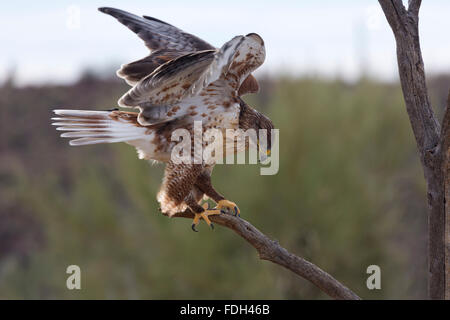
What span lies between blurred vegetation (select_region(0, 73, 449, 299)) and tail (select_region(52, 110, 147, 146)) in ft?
20.2

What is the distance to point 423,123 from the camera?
269 cm

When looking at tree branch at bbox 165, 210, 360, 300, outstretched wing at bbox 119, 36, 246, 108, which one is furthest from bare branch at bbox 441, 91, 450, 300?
outstretched wing at bbox 119, 36, 246, 108

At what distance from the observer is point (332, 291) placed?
2.84 m

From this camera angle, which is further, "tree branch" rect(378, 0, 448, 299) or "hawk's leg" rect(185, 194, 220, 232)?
"hawk's leg" rect(185, 194, 220, 232)

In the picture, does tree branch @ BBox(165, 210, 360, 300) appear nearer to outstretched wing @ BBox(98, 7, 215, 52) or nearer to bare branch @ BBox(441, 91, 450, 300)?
bare branch @ BBox(441, 91, 450, 300)

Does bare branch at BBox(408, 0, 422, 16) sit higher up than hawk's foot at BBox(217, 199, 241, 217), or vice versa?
bare branch at BBox(408, 0, 422, 16)

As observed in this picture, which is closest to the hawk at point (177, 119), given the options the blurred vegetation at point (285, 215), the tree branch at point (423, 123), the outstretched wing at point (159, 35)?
the outstretched wing at point (159, 35)

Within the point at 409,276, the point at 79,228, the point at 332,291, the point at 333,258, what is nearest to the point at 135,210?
the point at 79,228

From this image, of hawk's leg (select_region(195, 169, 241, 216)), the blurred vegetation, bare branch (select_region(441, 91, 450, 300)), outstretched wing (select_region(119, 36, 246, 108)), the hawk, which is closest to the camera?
bare branch (select_region(441, 91, 450, 300))

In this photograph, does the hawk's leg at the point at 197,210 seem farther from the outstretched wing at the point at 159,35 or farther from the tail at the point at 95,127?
the outstretched wing at the point at 159,35

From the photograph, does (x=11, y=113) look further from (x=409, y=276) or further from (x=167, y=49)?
(x=167, y=49)

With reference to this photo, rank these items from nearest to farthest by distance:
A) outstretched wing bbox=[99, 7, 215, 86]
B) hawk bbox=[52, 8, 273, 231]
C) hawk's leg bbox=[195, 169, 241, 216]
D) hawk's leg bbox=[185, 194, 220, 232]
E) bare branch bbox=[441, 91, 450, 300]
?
bare branch bbox=[441, 91, 450, 300] < hawk bbox=[52, 8, 273, 231] < hawk's leg bbox=[185, 194, 220, 232] < hawk's leg bbox=[195, 169, 241, 216] < outstretched wing bbox=[99, 7, 215, 86]

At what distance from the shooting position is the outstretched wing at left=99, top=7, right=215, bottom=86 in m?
3.55

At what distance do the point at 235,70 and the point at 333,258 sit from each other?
7.28 m
